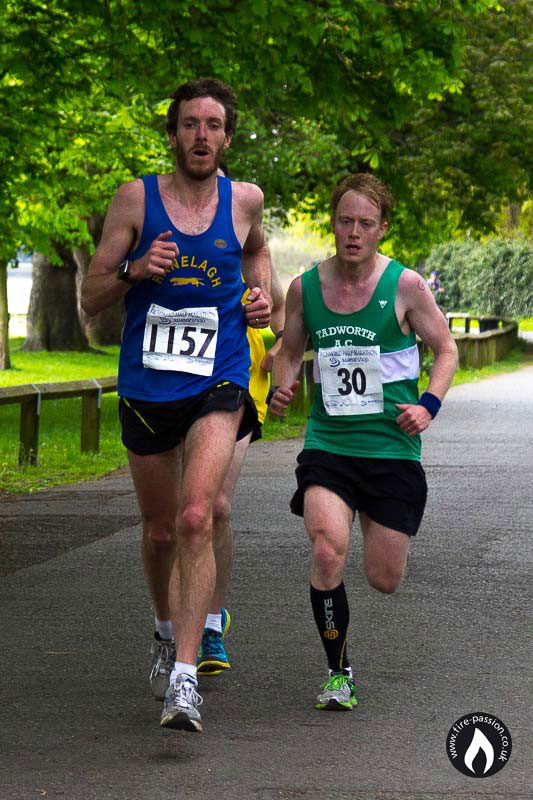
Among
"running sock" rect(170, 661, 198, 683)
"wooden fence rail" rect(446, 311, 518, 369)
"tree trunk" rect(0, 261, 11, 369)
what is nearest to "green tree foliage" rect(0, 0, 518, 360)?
"running sock" rect(170, 661, 198, 683)

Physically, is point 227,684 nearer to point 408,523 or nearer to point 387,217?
point 408,523

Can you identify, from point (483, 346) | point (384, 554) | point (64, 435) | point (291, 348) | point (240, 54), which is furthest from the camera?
point (483, 346)

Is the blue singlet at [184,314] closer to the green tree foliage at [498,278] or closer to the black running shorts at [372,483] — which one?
the black running shorts at [372,483]

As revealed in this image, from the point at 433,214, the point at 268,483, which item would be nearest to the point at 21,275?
Answer: the point at 433,214

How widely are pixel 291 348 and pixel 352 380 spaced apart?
1.11 feet

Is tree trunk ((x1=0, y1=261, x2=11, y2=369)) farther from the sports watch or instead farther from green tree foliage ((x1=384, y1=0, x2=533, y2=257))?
the sports watch

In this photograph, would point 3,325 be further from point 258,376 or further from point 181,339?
point 181,339

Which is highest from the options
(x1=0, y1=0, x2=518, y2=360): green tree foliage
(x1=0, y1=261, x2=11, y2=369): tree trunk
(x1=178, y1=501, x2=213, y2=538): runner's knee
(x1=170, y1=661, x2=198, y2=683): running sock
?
(x1=0, y1=0, x2=518, y2=360): green tree foliage

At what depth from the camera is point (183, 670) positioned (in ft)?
17.4

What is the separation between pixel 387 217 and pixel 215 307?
31.2 inches

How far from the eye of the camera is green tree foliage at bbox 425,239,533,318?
55.9 metres

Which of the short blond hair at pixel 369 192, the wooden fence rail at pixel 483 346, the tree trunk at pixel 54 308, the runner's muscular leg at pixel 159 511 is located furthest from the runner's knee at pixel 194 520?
the tree trunk at pixel 54 308

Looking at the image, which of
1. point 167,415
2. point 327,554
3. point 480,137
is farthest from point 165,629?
point 480,137

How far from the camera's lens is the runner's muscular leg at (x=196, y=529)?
544 centimetres
